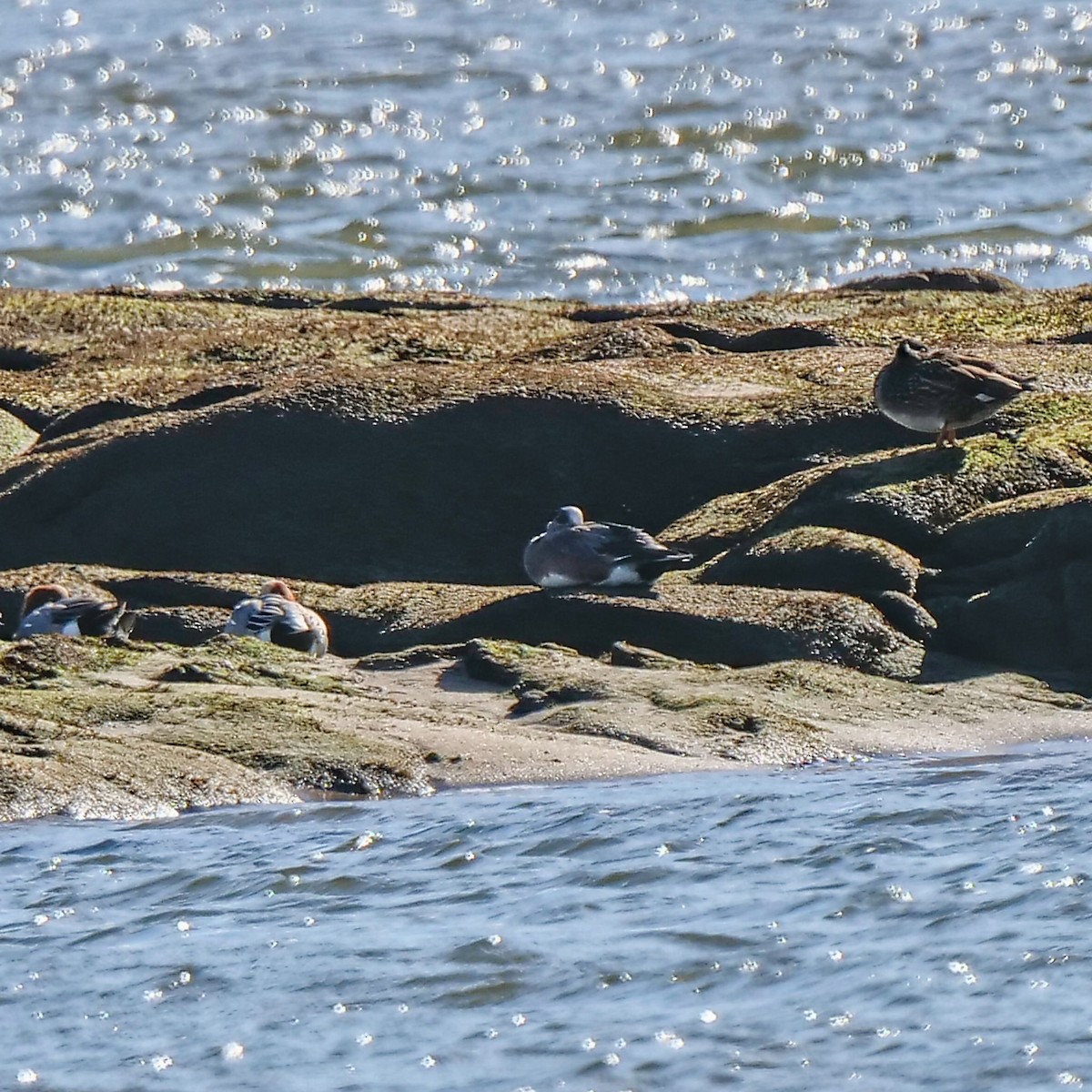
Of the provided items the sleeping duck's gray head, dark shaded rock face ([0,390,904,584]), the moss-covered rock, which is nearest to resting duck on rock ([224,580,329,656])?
the sleeping duck's gray head

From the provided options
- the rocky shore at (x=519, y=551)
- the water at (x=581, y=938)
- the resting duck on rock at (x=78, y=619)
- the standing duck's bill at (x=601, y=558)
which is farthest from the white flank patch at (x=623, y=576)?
the resting duck on rock at (x=78, y=619)

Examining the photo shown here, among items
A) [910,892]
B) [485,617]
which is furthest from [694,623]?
[910,892]

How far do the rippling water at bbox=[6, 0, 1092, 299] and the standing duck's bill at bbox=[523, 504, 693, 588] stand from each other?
18361 mm

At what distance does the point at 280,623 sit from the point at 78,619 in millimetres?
1193

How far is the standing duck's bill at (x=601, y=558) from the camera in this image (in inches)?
479

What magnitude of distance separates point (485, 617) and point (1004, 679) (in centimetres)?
277

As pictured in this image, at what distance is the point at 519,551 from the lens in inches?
570

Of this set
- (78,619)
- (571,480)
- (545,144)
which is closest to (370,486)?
(571,480)

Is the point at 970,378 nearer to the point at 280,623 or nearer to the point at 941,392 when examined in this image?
the point at 941,392

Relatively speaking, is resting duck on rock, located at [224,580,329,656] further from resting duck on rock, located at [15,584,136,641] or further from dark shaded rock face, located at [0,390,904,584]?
dark shaded rock face, located at [0,390,904,584]

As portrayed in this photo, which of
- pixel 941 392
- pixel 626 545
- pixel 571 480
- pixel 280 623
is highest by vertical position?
pixel 941 392

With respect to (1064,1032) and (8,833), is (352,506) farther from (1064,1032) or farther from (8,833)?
(1064,1032)

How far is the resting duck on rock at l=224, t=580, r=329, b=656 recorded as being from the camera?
11.9m

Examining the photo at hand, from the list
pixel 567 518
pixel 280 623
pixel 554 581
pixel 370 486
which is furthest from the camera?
pixel 370 486
